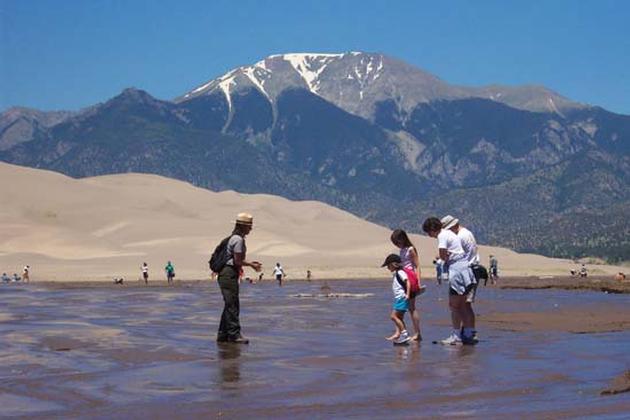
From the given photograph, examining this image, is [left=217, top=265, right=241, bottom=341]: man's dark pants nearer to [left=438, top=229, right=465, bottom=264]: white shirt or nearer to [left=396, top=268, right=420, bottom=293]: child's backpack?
[left=396, top=268, right=420, bottom=293]: child's backpack

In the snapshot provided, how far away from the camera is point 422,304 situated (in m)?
28.6

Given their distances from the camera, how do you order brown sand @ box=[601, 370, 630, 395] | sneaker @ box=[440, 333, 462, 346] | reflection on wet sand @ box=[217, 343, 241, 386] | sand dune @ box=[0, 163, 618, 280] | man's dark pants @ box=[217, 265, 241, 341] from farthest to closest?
sand dune @ box=[0, 163, 618, 280], man's dark pants @ box=[217, 265, 241, 341], sneaker @ box=[440, 333, 462, 346], reflection on wet sand @ box=[217, 343, 241, 386], brown sand @ box=[601, 370, 630, 395]

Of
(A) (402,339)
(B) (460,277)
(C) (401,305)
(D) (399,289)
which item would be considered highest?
(B) (460,277)

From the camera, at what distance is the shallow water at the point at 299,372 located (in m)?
9.26

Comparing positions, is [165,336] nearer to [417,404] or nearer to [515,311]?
[417,404]

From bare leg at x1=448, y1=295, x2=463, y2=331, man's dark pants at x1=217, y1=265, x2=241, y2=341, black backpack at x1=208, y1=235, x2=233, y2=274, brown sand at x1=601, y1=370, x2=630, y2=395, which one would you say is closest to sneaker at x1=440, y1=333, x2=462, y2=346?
bare leg at x1=448, y1=295, x2=463, y2=331

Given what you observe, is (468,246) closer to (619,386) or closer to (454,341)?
(454,341)

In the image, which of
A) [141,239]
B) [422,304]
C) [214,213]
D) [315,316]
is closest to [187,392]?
[315,316]

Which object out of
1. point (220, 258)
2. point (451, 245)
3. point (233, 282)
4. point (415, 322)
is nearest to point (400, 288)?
point (415, 322)

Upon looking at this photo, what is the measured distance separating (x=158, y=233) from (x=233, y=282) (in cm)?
8600

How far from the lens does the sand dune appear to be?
7794 cm

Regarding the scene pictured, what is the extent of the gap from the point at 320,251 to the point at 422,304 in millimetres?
70372

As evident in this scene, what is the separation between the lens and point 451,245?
51.3 ft

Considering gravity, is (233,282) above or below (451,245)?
below
